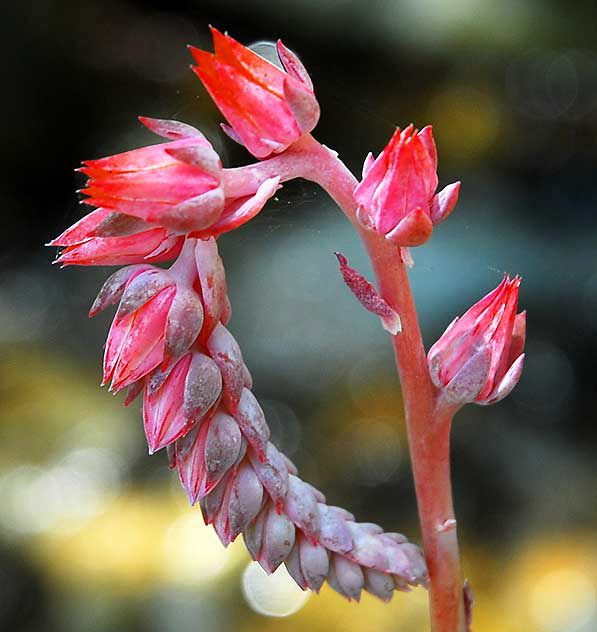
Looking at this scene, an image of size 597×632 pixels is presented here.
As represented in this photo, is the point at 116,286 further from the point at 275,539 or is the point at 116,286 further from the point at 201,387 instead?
the point at 275,539

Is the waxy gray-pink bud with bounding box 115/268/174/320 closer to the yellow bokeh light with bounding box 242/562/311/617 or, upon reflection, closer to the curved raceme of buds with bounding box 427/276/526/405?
the curved raceme of buds with bounding box 427/276/526/405

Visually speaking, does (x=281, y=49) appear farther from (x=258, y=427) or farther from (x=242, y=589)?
(x=242, y=589)

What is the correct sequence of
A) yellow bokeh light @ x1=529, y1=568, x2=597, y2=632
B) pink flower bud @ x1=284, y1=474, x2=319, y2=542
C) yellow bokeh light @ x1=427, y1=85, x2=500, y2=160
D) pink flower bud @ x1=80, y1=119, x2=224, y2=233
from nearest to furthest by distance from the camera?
pink flower bud @ x1=80, y1=119, x2=224, y2=233 → pink flower bud @ x1=284, y1=474, x2=319, y2=542 → yellow bokeh light @ x1=529, y1=568, x2=597, y2=632 → yellow bokeh light @ x1=427, y1=85, x2=500, y2=160

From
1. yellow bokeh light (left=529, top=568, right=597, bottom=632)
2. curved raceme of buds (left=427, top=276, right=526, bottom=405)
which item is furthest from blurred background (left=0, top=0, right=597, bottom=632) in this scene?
curved raceme of buds (left=427, top=276, right=526, bottom=405)

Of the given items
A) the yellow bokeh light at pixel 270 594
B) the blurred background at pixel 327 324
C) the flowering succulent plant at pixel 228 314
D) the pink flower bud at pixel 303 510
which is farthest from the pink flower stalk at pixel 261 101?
the yellow bokeh light at pixel 270 594

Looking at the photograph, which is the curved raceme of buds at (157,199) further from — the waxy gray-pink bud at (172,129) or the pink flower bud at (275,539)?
the pink flower bud at (275,539)
